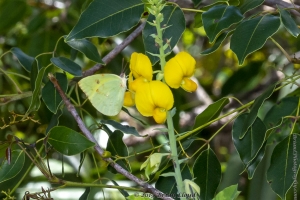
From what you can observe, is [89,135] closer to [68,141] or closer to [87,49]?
[68,141]

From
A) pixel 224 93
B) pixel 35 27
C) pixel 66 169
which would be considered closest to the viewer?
pixel 35 27

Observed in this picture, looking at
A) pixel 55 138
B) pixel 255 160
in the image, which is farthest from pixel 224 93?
pixel 55 138

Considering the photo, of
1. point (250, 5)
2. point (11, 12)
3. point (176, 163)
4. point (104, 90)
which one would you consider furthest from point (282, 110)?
point (11, 12)

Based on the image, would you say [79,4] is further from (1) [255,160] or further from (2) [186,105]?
(1) [255,160]

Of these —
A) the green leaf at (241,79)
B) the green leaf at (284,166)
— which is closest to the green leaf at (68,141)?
the green leaf at (284,166)

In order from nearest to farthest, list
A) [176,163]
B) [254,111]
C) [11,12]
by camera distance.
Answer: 1. [176,163]
2. [254,111]
3. [11,12]

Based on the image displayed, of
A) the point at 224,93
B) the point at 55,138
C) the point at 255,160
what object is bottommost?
the point at 224,93
